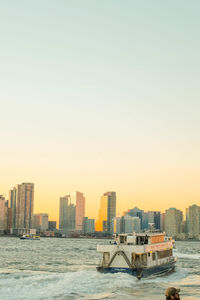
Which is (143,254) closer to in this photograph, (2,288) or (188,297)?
(188,297)

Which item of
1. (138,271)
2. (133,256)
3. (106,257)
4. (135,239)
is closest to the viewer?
(138,271)

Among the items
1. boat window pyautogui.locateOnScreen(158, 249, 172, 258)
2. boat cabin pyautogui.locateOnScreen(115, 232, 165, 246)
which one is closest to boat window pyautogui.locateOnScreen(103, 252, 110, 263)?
boat cabin pyautogui.locateOnScreen(115, 232, 165, 246)

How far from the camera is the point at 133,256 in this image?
4903 centimetres

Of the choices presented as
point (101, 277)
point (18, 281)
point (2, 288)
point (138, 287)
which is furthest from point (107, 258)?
point (2, 288)

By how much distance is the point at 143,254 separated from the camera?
165 ft

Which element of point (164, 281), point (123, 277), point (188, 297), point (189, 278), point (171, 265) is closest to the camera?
point (188, 297)

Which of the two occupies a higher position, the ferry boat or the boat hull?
the ferry boat

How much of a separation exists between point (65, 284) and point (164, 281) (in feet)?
43.7

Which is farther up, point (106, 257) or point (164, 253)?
point (106, 257)

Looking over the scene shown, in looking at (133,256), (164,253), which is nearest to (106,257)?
(133,256)

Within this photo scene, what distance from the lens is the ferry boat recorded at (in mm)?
48688

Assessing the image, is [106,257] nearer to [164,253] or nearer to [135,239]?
[135,239]

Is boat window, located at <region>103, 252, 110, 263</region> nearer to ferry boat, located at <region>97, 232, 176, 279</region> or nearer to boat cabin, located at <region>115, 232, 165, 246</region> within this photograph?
ferry boat, located at <region>97, 232, 176, 279</region>

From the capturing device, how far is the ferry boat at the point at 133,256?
48688 mm
